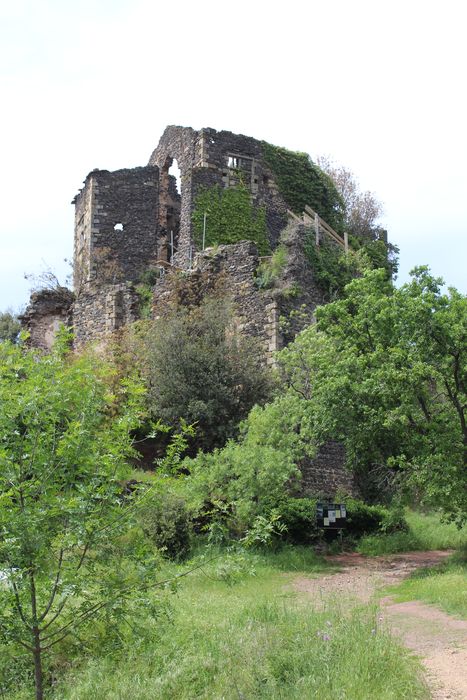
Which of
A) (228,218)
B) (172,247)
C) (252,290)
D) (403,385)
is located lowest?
(403,385)

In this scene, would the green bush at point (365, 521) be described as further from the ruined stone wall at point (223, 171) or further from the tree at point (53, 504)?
the ruined stone wall at point (223, 171)

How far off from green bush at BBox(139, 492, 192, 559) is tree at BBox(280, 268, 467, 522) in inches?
114

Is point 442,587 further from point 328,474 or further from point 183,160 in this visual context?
point 183,160

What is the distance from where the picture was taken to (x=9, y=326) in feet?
119

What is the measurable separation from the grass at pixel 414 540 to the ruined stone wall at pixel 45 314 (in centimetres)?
1406

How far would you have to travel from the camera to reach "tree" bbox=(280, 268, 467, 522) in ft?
44.0

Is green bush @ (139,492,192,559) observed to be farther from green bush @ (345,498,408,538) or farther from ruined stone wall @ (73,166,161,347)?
ruined stone wall @ (73,166,161,347)

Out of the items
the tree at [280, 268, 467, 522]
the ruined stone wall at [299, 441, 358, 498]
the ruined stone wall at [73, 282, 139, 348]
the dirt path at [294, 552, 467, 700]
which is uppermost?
the ruined stone wall at [73, 282, 139, 348]

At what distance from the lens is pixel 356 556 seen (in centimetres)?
1585

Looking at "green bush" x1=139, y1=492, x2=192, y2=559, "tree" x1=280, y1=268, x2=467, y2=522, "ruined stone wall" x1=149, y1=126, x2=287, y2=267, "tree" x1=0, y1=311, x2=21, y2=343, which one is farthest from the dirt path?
"tree" x1=0, y1=311, x2=21, y2=343

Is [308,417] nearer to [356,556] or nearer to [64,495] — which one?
[356,556]

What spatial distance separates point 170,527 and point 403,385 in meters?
4.77

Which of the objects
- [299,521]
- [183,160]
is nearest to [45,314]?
[183,160]

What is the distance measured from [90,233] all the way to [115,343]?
25.6ft
